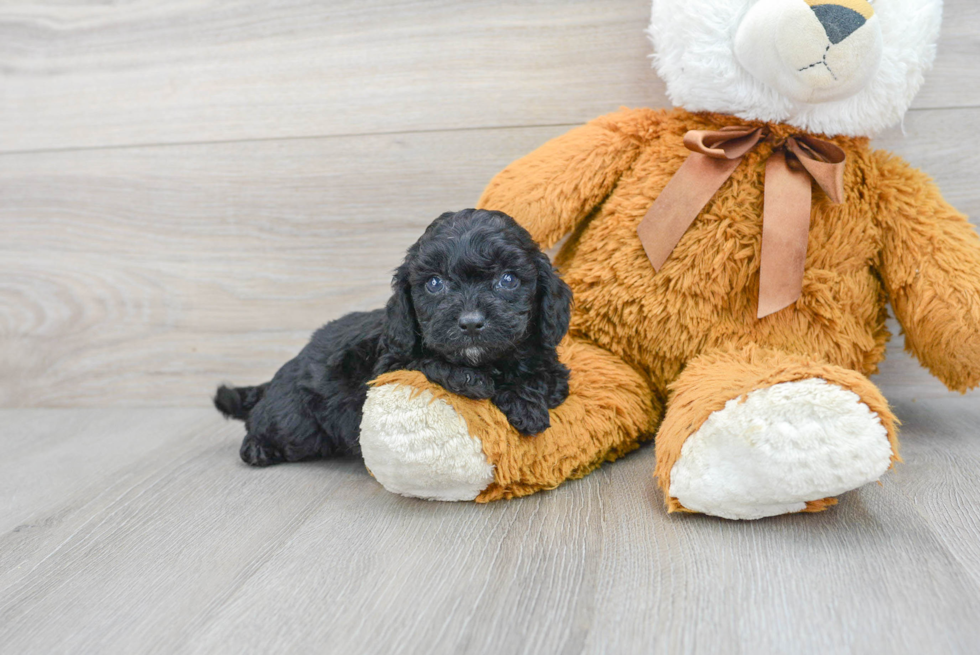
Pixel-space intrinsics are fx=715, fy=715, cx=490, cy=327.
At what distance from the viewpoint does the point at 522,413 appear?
45.6 inches

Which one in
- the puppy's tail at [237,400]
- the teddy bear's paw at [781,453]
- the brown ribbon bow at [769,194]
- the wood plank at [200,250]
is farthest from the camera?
the wood plank at [200,250]

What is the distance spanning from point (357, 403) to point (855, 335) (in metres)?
0.94

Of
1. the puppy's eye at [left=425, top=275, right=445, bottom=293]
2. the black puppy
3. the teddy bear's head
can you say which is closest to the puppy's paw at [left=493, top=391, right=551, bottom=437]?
the black puppy

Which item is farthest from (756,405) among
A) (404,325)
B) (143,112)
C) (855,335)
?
(143,112)

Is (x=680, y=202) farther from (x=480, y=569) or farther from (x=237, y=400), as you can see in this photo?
(x=237, y=400)

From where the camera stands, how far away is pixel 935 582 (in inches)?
34.9

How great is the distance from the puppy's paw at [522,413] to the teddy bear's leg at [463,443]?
1cm

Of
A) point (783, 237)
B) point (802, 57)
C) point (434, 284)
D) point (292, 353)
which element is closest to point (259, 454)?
point (292, 353)

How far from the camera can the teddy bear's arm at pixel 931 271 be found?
1270 millimetres

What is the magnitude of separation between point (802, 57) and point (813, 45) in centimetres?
2

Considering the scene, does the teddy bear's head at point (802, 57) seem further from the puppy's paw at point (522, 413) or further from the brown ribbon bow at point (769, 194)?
the puppy's paw at point (522, 413)

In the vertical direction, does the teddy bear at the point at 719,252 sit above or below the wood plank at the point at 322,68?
below

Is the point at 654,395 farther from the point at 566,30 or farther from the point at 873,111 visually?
the point at 566,30

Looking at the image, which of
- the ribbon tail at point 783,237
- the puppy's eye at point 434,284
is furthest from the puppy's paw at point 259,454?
the ribbon tail at point 783,237
